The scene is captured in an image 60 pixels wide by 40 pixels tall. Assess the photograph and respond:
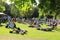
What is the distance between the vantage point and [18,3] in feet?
29.3

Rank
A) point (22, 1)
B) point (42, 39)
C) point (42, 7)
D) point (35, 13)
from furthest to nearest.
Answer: point (35, 13) < point (42, 39) < point (42, 7) < point (22, 1)

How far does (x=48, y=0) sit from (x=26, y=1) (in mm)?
936

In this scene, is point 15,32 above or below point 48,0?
below

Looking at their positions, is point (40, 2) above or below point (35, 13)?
above

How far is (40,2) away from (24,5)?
2.55 ft

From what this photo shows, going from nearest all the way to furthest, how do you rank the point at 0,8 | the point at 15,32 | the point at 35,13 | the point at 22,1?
the point at 22,1 → the point at 15,32 → the point at 0,8 → the point at 35,13

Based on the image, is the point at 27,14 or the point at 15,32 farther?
the point at 27,14

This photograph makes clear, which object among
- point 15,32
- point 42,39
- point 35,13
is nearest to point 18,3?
point 42,39

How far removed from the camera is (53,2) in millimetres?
9383

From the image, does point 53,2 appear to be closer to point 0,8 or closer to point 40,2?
point 40,2

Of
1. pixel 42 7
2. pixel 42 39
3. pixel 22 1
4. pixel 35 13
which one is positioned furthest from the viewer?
pixel 35 13

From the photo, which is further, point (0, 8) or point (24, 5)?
point (0, 8)

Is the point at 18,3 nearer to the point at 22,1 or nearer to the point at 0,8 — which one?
the point at 22,1

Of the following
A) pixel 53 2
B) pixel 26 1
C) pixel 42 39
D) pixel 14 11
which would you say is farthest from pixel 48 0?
pixel 14 11
